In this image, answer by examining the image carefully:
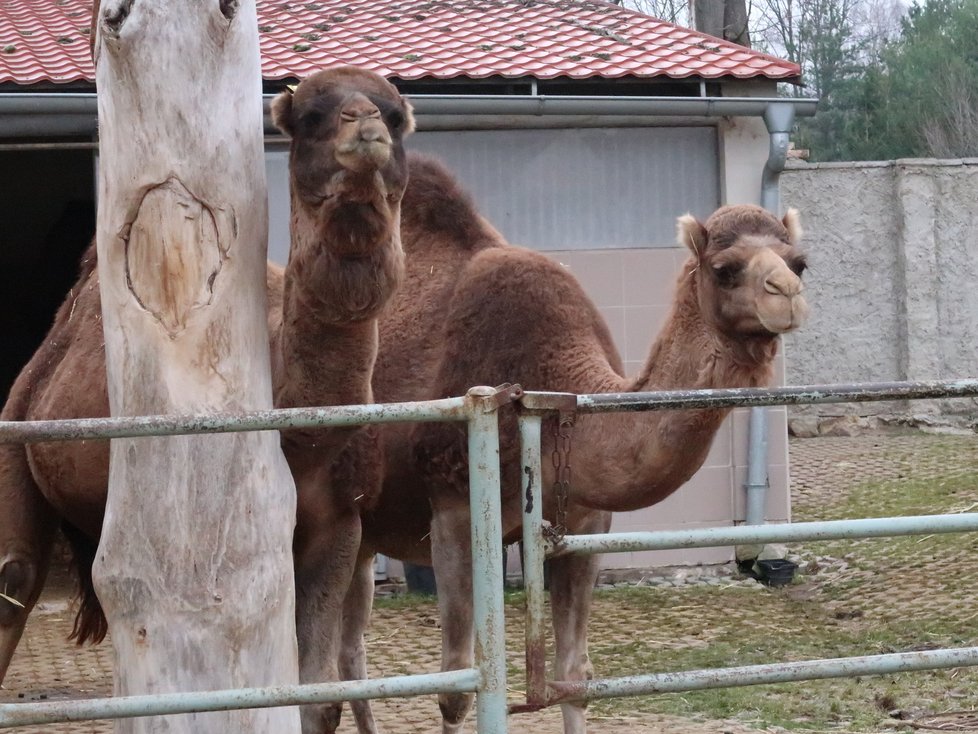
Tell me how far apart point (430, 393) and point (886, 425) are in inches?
430

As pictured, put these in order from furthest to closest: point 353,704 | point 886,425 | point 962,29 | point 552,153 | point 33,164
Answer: point 962,29 → point 886,425 → point 33,164 → point 552,153 → point 353,704

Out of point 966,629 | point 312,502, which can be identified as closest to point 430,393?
point 312,502

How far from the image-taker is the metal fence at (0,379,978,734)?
2814 mm

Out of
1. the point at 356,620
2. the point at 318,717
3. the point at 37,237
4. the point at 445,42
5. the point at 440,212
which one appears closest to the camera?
the point at 318,717

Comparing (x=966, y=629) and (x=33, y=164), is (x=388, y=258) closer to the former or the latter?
(x=966, y=629)

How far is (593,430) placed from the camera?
484 centimetres

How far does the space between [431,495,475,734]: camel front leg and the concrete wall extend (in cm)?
1075

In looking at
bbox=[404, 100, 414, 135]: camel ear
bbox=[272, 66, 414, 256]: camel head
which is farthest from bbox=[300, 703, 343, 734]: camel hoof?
bbox=[404, 100, 414, 135]: camel ear

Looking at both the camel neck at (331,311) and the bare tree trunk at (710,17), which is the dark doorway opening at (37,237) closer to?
the bare tree trunk at (710,17)

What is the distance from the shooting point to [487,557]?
3037mm

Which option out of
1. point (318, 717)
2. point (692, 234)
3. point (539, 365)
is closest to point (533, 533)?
point (318, 717)

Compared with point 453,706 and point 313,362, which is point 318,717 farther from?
point 313,362

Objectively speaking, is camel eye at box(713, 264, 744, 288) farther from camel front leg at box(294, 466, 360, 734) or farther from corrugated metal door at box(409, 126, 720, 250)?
corrugated metal door at box(409, 126, 720, 250)

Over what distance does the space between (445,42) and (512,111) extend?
141cm
